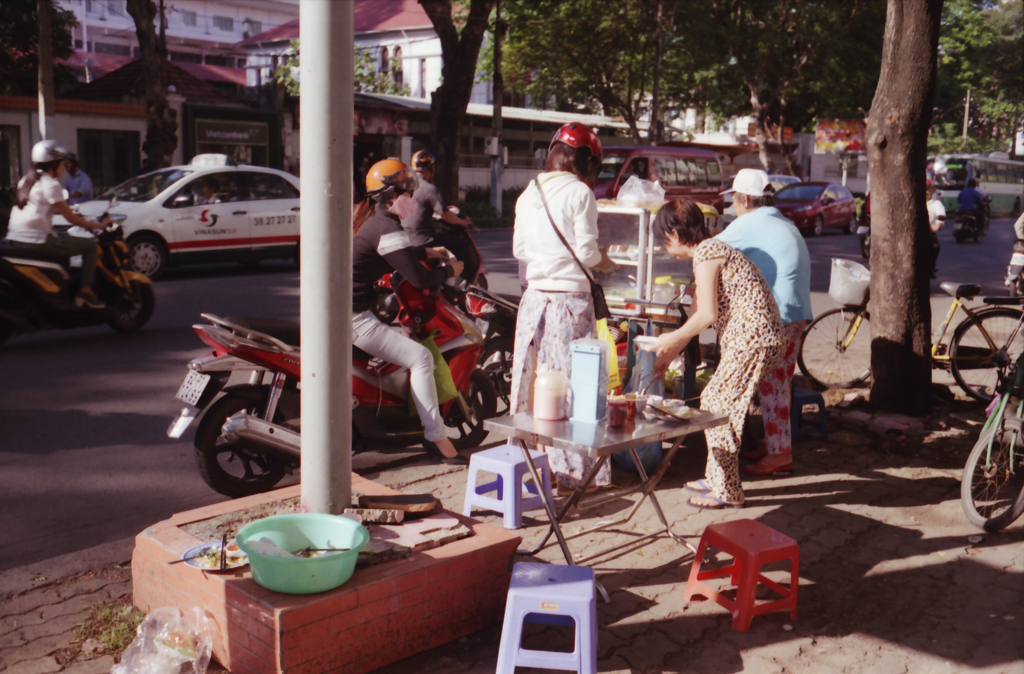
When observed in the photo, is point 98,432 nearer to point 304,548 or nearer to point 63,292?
point 63,292

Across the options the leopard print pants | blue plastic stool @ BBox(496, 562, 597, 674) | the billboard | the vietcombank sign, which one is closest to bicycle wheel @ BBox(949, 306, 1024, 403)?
the leopard print pants

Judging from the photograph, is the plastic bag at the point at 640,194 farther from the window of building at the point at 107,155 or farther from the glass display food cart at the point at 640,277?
the window of building at the point at 107,155

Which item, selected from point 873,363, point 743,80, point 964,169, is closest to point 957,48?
point 964,169

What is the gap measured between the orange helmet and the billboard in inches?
1666

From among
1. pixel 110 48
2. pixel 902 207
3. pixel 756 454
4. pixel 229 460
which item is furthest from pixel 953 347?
pixel 110 48

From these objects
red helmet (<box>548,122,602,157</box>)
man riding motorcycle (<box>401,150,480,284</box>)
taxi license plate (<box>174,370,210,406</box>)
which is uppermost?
red helmet (<box>548,122,602,157</box>)

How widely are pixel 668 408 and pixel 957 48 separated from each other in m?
48.6

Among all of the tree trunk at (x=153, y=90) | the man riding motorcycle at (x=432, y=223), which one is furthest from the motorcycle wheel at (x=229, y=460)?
the tree trunk at (x=153, y=90)

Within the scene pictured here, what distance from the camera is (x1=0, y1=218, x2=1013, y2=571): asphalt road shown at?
4.70 meters

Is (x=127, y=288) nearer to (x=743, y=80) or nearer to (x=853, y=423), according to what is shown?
(x=853, y=423)

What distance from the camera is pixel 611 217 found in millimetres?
6695

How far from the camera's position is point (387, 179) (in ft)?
16.5

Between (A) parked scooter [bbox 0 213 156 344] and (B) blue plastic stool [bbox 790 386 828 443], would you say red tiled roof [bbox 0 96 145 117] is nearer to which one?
(A) parked scooter [bbox 0 213 156 344]

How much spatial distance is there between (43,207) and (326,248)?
625 centimetres
